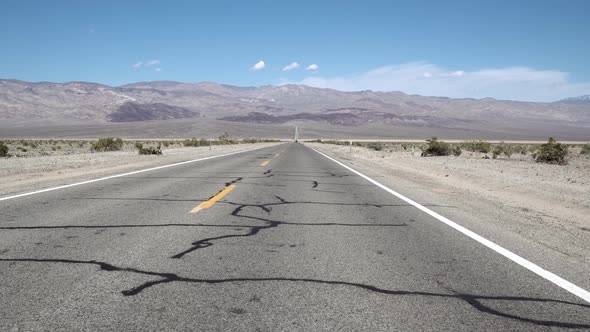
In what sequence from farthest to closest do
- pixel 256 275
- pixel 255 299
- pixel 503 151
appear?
pixel 503 151 → pixel 256 275 → pixel 255 299

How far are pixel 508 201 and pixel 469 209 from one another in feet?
6.97

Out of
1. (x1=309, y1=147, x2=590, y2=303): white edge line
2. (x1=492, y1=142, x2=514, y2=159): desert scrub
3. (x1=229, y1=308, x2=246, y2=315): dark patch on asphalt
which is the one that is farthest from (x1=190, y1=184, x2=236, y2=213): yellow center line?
(x1=492, y1=142, x2=514, y2=159): desert scrub

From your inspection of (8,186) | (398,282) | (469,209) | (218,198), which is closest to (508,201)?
(469,209)

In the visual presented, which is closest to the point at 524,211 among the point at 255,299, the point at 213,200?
the point at 213,200

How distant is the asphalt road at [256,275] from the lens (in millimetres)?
3615

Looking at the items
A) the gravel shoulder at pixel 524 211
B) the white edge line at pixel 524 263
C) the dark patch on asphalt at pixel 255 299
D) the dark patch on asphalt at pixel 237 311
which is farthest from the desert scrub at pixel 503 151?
the dark patch on asphalt at pixel 237 311

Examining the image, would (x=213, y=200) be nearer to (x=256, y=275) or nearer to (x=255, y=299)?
(x=256, y=275)

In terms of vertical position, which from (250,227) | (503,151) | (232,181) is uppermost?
(503,151)

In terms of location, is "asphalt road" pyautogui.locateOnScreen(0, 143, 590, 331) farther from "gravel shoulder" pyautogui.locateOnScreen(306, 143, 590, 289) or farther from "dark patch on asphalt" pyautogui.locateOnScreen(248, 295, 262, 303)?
"gravel shoulder" pyautogui.locateOnScreen(306, 143, 590, 289)

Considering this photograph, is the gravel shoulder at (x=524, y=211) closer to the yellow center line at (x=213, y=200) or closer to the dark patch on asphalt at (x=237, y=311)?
the dark patch on asphalt at (x=237, y=311)

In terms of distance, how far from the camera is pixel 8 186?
38.9ft

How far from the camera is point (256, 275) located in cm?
462

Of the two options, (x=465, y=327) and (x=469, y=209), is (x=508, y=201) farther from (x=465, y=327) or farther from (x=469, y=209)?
(x=465, y=327)

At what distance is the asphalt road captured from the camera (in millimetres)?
3615
